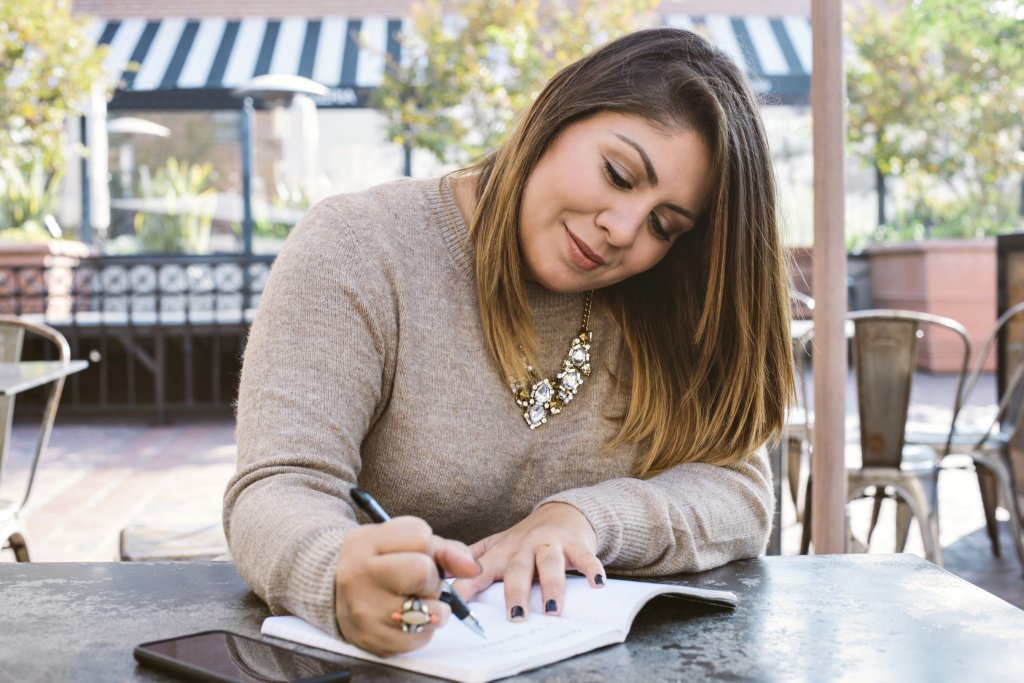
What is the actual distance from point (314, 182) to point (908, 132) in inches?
276

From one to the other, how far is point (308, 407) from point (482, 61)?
1114cm

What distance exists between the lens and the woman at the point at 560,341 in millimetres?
1493

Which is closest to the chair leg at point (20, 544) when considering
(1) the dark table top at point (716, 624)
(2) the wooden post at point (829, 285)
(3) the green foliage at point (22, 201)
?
(1) the dark table top at point (716, 624)

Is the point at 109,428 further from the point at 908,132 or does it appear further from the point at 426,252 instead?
the point at 908,132

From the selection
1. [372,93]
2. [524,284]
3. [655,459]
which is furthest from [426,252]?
[372,93]

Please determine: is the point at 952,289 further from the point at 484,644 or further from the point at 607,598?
the point at 484,644

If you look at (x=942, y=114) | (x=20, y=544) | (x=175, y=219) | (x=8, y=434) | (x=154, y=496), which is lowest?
(x=154, y=496)

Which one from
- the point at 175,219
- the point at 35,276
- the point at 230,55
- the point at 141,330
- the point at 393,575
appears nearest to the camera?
the point at 393,575

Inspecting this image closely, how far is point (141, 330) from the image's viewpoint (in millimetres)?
9492

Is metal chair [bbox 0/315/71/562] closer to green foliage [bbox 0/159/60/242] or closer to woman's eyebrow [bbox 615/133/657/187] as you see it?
woman's eyebrow [bbox 615/133/657/187]

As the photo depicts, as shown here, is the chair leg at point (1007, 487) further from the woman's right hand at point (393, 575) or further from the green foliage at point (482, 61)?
the green foliage at point (482, 61)

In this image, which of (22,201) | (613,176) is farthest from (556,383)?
(22,201)

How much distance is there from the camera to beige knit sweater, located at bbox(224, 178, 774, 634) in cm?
145

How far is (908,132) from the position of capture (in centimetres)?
1308
